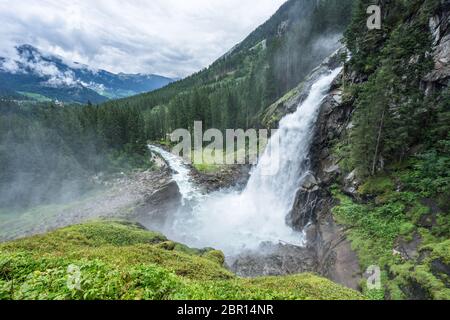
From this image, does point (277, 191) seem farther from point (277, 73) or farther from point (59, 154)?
point (59, 154)

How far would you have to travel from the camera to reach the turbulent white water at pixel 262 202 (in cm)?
2938

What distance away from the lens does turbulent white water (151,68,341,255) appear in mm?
29375

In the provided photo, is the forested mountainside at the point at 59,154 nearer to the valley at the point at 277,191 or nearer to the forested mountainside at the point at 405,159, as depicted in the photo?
the valley at the point at 277,191

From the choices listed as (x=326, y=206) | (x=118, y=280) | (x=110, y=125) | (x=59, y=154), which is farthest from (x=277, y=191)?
(x=59, y=154)

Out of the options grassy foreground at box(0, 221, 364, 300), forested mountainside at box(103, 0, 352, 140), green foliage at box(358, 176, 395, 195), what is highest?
forested mountainside at box(103, 0, 352, 140)

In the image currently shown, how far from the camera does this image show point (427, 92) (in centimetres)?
2364

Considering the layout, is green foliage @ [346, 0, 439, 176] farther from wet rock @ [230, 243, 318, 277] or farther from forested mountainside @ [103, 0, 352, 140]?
forested mountainside @ [103, 0, 352, 140]

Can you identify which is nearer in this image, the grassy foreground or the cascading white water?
the grassy foreground

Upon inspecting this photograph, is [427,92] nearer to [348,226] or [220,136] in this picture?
[348,226]

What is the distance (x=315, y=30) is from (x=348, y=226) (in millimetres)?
54771

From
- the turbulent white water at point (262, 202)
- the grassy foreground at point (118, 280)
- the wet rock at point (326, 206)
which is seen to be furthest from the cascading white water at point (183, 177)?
the grassy foreground at point (118, 280)

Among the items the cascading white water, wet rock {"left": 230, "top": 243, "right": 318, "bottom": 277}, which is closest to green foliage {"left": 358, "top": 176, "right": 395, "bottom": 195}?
wet rock {"left": 230, "top": 243, "right": 318, "bottom": 277}

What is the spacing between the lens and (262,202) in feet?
119

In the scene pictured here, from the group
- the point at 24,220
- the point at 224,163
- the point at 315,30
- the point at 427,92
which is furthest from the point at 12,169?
the point at 315,30
